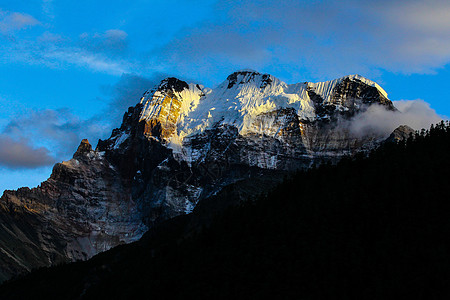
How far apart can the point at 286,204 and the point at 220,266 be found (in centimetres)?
3123

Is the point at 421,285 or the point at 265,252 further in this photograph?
the point at 265,252

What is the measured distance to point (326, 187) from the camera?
189 meters

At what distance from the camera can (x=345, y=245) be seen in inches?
5743

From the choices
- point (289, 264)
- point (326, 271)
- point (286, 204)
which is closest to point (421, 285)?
point (326, 271)

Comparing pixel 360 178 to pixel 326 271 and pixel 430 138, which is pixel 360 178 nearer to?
pixel 430 138

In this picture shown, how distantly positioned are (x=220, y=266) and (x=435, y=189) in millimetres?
53440

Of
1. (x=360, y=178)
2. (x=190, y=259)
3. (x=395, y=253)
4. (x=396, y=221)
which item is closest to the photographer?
(x=395, y=253)

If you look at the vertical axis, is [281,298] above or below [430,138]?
below

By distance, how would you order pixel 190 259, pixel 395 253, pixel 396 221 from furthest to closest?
pixel 190 259 → pixel 396 221 → pixel 395 253

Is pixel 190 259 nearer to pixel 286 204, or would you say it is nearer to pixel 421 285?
pixel 286 204

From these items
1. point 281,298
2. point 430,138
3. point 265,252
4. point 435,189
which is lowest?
point 281,298

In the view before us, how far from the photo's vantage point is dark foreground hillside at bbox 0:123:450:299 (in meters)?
130

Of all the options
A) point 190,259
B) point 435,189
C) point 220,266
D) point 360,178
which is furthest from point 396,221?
point 190,259

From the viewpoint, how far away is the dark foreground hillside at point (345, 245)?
12950 cm
